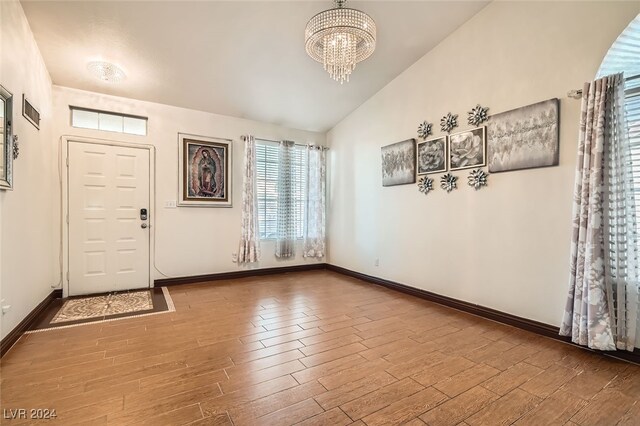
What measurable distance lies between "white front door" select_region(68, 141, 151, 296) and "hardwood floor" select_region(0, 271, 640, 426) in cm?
149

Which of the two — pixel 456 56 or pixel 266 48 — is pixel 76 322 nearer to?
pixel 266 48

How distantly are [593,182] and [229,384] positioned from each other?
3149 millimetres

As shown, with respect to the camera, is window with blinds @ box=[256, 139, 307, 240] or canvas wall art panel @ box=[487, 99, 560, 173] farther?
window with blinds @ box=[256, 139, 307, 240]

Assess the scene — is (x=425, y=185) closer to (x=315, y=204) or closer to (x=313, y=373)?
(x=315, y=204)

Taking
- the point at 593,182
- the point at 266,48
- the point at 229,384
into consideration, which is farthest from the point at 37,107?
the point at 593,182

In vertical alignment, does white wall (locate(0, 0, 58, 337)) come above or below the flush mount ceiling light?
below

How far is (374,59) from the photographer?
4.03 meters

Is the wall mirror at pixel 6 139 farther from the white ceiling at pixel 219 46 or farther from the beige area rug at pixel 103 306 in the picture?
the beige area rug at pixel 103 306

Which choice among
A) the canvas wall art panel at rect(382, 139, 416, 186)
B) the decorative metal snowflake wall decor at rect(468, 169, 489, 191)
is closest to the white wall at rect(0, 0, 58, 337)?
the canvas wall art panel at rect(382, 139, 416, 186)

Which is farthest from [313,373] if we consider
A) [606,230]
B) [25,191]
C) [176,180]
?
[176,180]

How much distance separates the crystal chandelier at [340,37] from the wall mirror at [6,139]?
2.55 m

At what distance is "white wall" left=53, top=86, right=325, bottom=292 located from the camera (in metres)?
4.25

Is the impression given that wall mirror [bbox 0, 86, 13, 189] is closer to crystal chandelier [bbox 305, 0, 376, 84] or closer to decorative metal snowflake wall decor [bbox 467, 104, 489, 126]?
crystal chandelier [bbox 305, 0, 376, 84]

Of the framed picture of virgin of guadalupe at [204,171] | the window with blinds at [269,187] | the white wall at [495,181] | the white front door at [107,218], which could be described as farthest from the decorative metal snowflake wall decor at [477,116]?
the white front door at [107,218]
